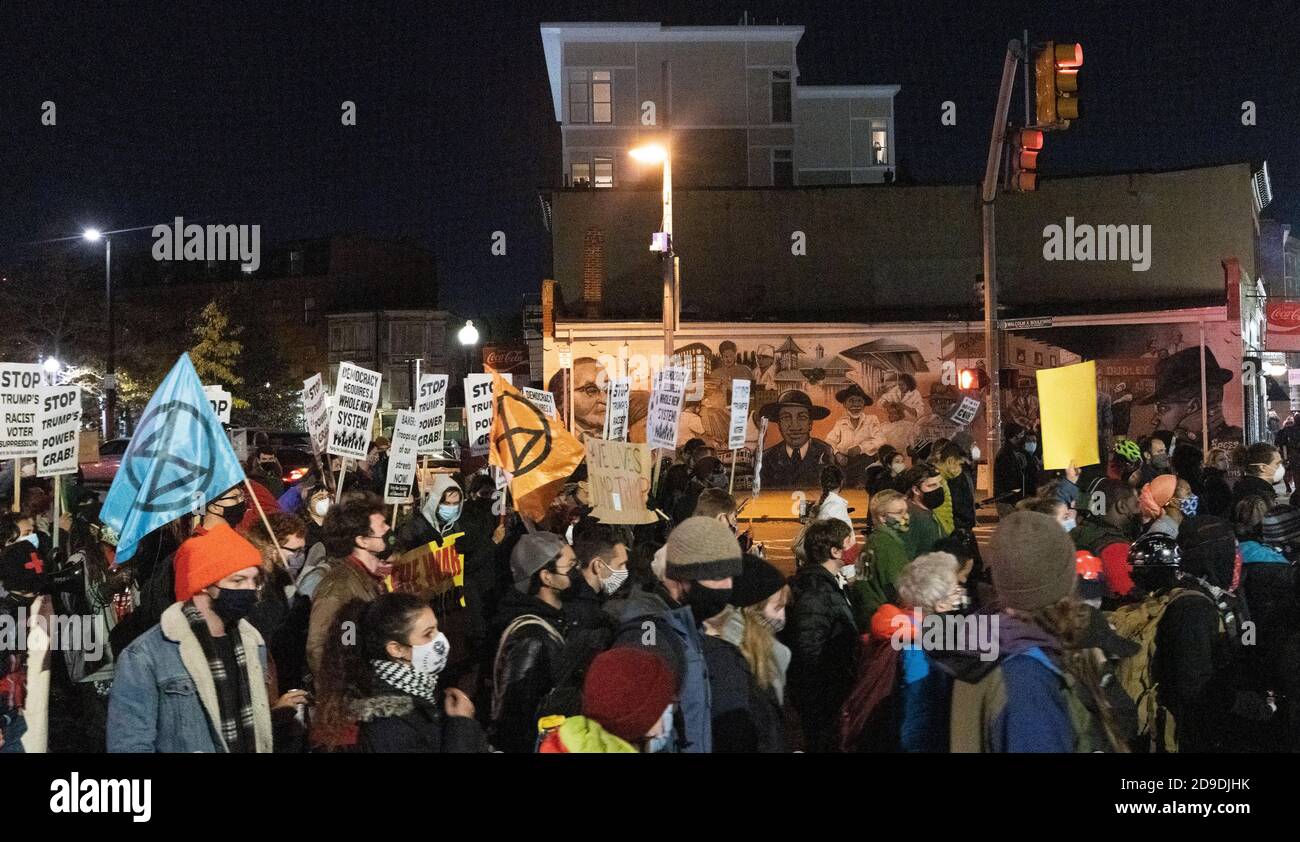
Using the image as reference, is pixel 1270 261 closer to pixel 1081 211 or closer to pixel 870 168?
pixel 870 168

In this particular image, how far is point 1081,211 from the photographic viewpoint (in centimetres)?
3338

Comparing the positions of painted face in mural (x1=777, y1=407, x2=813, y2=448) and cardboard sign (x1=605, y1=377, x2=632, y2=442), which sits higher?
painted face in mural (x1=777, y1=407, x2=813, y2=448)

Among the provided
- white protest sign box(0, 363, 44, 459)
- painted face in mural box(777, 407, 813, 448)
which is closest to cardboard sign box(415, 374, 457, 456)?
white protest sign box(0, 363, 44, 459)

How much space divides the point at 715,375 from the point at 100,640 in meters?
24.1

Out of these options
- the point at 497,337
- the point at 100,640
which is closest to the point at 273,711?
the point at 100,640

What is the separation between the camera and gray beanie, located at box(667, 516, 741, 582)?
4895 mm

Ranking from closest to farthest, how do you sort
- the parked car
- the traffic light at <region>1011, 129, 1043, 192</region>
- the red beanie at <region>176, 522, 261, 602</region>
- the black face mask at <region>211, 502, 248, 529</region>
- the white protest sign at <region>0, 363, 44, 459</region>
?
the red beanie at <region>176, 522, 261, 602</region>
the black face mask at <region>211, 502, 248, 529</region>
the white protest sign at <region>0, 363, 44, 459</region>
the traffic light at <region>1011, 129, 1043, 192</region>
the parked car

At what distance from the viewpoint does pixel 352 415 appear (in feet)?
39.7

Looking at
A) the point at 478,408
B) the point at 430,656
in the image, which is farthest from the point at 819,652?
the point at 478,408

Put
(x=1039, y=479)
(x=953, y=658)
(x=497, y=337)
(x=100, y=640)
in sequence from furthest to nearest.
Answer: (x=497, y=337) → (x=1039, y=479) → (x=100, y=640) → (x=953, y=658)

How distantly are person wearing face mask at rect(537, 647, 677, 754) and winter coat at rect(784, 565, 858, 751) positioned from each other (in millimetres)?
2166

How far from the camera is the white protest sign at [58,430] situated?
10.6m

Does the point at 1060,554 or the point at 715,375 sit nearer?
the point at 1060,554

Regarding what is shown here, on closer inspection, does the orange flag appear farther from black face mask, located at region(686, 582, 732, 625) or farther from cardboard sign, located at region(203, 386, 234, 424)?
black face mask, located at region(686, 582, 732, 625)
